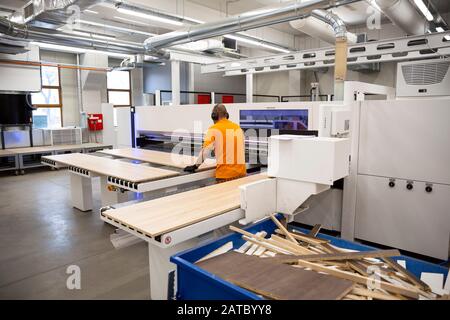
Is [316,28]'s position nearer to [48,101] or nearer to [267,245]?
[267,245]

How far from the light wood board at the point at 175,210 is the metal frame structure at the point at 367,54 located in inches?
81.7

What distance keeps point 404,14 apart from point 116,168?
174 inches

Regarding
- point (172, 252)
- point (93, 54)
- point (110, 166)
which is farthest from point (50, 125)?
point (172, 252)

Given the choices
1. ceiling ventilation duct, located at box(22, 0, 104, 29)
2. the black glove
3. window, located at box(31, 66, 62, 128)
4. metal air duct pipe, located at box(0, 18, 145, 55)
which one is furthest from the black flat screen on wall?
the black glove

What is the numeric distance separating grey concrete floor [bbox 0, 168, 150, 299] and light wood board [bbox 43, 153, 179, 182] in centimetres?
76

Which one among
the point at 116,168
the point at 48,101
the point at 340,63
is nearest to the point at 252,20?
the point at 340,63

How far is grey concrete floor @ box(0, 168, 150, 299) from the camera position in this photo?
8.41ft

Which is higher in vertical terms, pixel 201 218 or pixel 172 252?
pixel 201 218

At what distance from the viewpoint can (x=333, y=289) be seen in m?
1.47

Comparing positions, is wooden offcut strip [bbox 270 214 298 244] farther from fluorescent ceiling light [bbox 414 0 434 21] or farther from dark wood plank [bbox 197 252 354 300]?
fluorescent ceiling light [bbox 414 0 434 21]

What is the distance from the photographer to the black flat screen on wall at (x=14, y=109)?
7.24 metres

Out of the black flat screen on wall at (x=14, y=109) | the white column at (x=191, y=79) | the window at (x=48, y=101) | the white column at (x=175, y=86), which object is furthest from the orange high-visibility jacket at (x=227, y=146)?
the window at (x=48, y=101)
